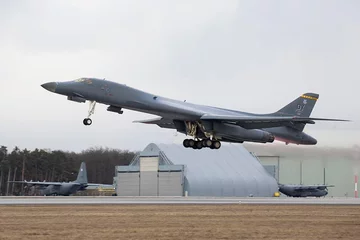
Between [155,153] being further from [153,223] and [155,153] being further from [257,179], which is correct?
[153,223]

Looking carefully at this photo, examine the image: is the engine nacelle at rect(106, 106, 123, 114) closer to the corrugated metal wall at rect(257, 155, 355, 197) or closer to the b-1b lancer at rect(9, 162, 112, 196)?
the corrugated metal wall at rect(257, 155, 355, 197)

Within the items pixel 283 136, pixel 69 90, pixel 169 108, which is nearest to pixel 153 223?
pixel 69 90

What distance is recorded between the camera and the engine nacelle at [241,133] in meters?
42.5

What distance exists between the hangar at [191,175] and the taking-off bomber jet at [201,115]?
2205 centimetres

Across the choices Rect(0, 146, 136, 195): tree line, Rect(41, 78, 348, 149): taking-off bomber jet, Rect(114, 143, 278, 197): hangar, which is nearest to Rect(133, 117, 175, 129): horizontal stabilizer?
Rect(41, 78, 348, 149): taking-off bomber jet

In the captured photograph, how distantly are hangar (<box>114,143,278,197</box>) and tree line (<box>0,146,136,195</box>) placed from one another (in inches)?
908

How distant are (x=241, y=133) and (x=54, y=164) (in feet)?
195

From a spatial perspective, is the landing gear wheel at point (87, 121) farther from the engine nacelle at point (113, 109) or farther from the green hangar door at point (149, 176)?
the green hangar door at point (149, 176)

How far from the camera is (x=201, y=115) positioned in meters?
41.7

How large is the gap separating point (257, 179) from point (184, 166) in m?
8.44

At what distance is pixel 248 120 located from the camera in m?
41.4

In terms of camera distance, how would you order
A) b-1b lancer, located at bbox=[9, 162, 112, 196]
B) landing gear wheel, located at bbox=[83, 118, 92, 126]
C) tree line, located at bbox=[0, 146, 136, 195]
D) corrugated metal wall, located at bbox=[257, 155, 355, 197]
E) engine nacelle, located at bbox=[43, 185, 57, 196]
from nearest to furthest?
landing gear wheel, located at bbox=[83, 118, 92, 126] < corrugated metal wall, located at bbox=[257, 155, 355, 197] < b-1b lancer, located at bbox=[9, 162, 112, 196] < engine nacelle, located at bbox=[43, 185, 57, 196] < tree line, located at bbox=[0, 146, 136, 195]

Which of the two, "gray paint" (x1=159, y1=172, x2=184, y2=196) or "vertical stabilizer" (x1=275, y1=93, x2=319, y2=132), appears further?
"gray paint" (x1=159, y1=172, x2=184, y2=196)

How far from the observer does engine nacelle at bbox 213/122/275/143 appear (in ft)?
139
